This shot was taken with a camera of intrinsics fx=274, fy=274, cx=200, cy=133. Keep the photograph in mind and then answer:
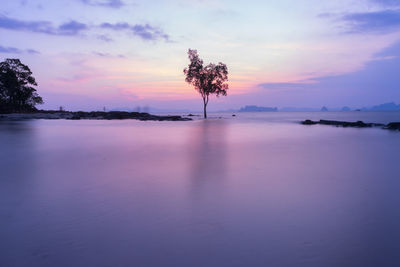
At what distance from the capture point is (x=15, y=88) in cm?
6122

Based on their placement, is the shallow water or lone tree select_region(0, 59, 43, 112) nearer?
the shallow water

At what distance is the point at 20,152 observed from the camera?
Answer: 1481 centimetres

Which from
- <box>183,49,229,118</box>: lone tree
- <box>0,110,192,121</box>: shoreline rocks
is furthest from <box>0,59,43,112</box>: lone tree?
<box>183,49,229,118</box>: lone tree

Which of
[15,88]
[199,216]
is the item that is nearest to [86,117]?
[15,88]

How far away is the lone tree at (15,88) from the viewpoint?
60116 mm

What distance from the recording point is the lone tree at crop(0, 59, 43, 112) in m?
60.1

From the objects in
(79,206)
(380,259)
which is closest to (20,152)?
(79,206)

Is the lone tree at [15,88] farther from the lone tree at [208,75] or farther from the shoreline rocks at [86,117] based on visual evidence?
the lone tree at [208,75]

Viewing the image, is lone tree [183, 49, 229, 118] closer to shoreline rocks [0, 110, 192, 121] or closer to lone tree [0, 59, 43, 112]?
shoreline rocks [0, 110, 192, 121]

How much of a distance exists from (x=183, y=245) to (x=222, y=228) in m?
0.88

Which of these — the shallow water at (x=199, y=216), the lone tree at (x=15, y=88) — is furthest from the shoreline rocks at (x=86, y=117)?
the shallow water at (x=199, y=216)

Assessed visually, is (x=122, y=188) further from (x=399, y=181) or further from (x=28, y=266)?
(x=399, y=181)

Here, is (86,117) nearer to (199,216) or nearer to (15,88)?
(15,88)

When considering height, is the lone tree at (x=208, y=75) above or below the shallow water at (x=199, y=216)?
above
